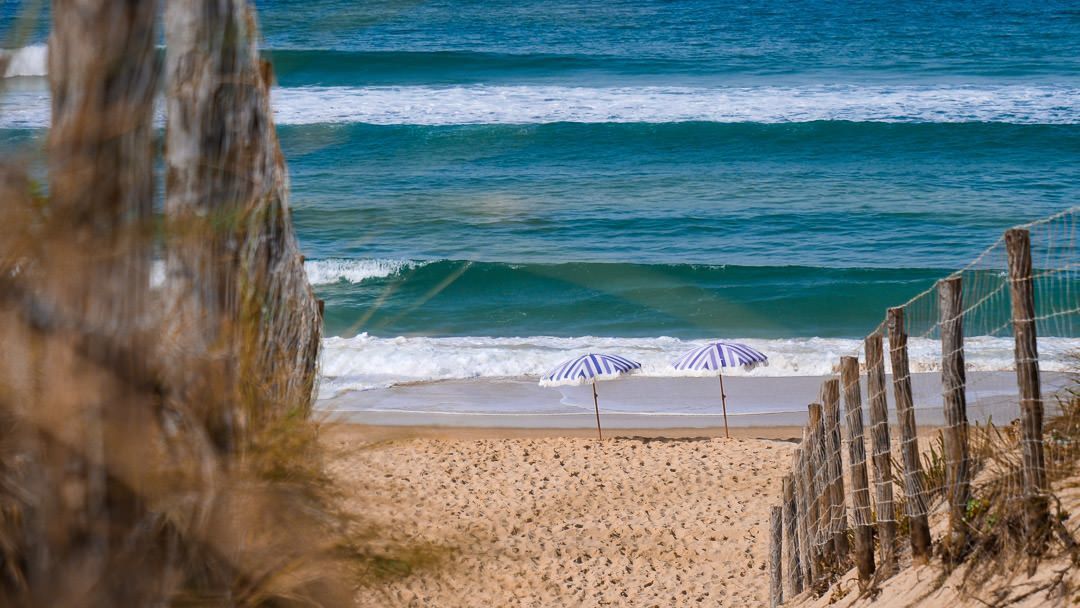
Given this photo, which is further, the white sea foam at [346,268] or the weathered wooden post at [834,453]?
the white sea foam at [346,268]

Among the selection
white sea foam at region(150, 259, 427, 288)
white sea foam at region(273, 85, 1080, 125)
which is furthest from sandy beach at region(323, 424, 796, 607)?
white sea foam at region(273, 85, 1080, 125)

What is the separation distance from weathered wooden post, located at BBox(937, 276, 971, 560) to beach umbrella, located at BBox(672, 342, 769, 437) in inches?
298

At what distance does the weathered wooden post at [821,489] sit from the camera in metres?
5.36

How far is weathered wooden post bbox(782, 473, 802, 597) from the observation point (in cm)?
625

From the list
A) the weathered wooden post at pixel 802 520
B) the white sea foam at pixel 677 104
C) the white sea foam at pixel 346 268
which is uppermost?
the white sea foam at pixel 677 104

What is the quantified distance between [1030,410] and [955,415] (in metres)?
0.34

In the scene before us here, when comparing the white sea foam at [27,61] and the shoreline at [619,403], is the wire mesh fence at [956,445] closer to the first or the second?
the white sea foam at [27,61]

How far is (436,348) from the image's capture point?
16266 millimetres

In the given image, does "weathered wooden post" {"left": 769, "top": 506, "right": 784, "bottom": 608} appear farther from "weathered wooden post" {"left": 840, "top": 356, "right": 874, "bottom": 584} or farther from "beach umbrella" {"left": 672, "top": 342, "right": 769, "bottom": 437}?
"beach umbrella" {"left": 672, "top": 342, "right": 769, "bottom": 437}

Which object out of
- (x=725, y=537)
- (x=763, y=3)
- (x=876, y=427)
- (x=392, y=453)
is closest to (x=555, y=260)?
(x=725, y=537)

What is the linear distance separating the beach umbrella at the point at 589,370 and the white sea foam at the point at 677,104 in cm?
1985

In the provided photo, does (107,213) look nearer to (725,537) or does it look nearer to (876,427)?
(876,427)

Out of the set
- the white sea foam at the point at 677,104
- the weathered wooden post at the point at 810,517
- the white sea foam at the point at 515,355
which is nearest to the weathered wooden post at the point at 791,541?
the weathered wooden post at the point at 810,517

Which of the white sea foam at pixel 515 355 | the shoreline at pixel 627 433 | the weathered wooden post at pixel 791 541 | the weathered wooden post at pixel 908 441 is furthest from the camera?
the white sea foam at pixel 515 355
